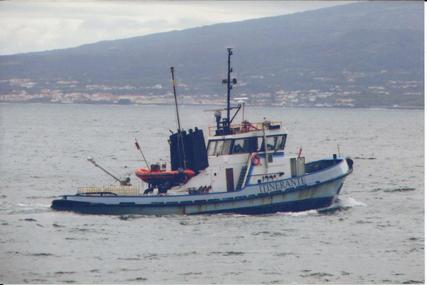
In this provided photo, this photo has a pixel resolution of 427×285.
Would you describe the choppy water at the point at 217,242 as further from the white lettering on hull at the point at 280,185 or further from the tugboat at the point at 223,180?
the white lettering on hull at the point at 280,185

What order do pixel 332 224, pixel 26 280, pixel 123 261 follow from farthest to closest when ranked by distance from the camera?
pixel 332 224, pixel 123 261, pixel 26 280

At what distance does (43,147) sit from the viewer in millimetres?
113938

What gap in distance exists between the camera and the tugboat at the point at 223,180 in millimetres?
51344

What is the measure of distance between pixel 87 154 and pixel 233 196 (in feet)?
169

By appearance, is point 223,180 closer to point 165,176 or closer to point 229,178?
point 229,178

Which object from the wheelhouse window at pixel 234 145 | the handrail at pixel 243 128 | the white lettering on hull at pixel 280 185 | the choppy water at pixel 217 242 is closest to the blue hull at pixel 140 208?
the choppy water at pixel 217 242

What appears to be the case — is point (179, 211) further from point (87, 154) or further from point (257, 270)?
point (87, 154)

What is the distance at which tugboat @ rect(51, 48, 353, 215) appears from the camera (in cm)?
5134

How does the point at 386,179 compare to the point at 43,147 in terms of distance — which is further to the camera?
the point at 43,147

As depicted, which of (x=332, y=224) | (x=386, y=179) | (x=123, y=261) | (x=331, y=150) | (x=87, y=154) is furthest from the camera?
(x=331, y=150)

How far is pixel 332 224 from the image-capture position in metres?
50.7

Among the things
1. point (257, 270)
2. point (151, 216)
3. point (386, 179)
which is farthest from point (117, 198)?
point (386, 179)

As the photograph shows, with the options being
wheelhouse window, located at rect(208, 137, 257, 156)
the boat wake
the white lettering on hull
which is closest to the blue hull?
the white lettering on hull

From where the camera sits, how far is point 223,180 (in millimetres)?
52062
